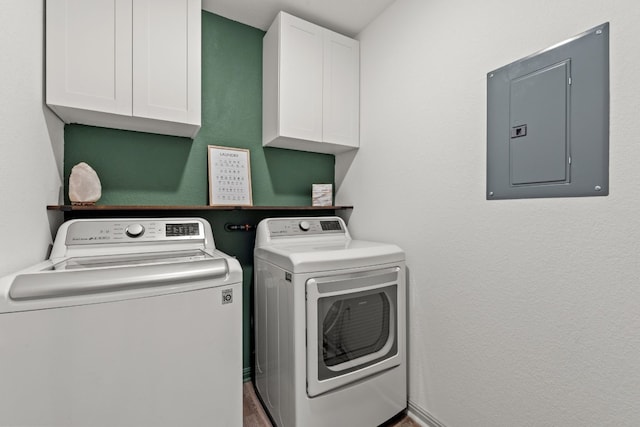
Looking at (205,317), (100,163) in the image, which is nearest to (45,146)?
(100,163)

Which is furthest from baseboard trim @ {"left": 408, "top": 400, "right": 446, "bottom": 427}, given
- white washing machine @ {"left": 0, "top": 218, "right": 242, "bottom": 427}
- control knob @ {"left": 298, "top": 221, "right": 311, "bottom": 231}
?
control knob @ {"left": 298, "top": 221, "right": 311, "bottom": 231}

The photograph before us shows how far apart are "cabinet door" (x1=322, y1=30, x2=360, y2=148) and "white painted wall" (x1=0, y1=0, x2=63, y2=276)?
1475 mm

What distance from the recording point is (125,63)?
1408mm

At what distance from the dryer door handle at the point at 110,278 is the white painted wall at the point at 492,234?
3.81 feet

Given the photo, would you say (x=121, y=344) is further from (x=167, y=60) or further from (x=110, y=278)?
(x=167, y=60)

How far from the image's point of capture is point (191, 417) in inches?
41.1

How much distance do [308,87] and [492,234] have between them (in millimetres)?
Answer: 1438

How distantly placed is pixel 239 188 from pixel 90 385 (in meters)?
1.30

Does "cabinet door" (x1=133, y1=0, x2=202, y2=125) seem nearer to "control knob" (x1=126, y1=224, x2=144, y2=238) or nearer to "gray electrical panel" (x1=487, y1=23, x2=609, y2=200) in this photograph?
"control knob" (x1=126, y1=224, x2=144, y2=238)

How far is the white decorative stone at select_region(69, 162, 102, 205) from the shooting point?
1420mm

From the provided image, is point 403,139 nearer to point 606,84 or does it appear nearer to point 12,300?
point 606,84

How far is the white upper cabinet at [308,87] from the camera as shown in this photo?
185 centimetres

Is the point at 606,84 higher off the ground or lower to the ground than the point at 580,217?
higher

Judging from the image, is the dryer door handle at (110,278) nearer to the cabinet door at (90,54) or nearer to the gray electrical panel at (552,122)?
the cabinet door at (90,54)
